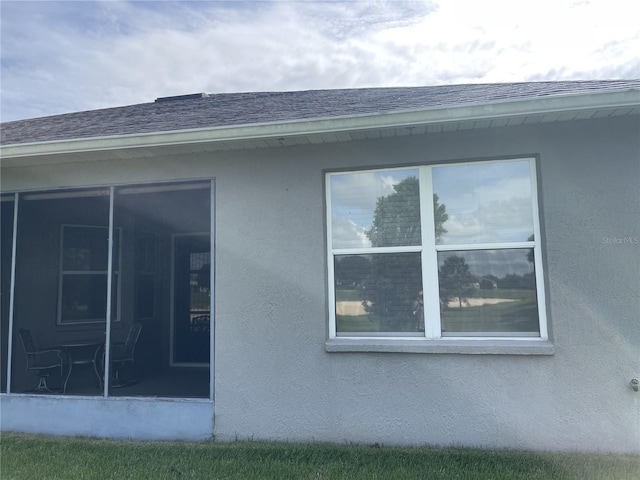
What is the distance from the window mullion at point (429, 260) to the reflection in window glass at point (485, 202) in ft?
0.29

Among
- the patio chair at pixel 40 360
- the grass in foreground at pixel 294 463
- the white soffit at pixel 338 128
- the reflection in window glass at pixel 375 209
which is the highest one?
the white soffit at pixel 338 128

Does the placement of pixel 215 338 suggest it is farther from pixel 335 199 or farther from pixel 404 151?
pixel 404 151

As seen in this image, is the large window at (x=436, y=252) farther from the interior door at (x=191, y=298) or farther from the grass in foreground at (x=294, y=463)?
the interior door at (x=191, y=298)

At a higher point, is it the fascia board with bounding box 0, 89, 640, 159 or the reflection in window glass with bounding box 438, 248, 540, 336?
the fascia board with bounding box 0, 89, 640, 159

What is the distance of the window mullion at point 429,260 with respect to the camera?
15.9 feet

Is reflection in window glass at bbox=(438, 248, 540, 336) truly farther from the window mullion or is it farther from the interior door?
the interior door

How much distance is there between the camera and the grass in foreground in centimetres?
399

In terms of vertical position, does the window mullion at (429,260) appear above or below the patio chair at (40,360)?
above

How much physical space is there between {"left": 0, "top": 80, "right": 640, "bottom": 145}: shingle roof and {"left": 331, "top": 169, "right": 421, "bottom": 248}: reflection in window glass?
74 cm

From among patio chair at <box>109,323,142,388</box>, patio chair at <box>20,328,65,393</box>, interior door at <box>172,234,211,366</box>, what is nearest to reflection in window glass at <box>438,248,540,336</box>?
patio chair at <box>109,323,142,388</box>

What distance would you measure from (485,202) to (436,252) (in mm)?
727

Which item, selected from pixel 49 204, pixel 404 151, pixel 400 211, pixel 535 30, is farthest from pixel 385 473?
pixel 49 204

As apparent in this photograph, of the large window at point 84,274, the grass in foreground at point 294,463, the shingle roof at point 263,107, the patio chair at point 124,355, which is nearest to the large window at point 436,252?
the shingle roof at point 263,107

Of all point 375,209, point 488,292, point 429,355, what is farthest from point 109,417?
point 488,292
